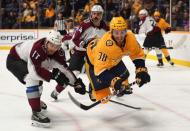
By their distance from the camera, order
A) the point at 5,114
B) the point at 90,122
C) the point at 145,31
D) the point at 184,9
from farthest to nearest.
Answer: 1. the point at 184,9
2. the point at 145,31
3. the point at 5,114
4. the point at 90,122

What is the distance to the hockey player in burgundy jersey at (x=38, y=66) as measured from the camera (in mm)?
3908

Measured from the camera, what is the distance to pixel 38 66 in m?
3.90

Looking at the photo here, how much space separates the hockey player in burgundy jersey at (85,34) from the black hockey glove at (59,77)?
1.20m

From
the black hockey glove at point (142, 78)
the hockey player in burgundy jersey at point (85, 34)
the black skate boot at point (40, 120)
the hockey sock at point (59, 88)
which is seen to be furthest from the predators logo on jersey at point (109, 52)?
the hockey player in burgundy jersey at point (85, 34)

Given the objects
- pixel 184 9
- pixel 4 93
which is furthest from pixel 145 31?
pixel 4 93

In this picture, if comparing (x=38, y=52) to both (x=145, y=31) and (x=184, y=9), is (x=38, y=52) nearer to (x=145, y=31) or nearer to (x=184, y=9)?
(x=145, y=31)

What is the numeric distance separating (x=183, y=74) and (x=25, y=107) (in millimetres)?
3448

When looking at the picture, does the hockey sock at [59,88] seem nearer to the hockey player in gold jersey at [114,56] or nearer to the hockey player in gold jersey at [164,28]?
the hockey player in gold jersey at [114,56]

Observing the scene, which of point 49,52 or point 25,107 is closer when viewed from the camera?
point 49,52

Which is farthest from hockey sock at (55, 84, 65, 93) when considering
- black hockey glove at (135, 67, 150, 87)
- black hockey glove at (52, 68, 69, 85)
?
black hockey glove at (135, 67, 150, 87)

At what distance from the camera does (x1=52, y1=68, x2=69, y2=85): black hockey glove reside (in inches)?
163

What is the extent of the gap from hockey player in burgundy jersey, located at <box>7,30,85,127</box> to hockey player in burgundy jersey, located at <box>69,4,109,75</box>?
4.13 ft

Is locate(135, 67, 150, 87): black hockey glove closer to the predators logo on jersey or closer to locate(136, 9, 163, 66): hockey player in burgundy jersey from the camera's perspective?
the predators logo on jersey

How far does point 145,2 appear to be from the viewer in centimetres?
1168
